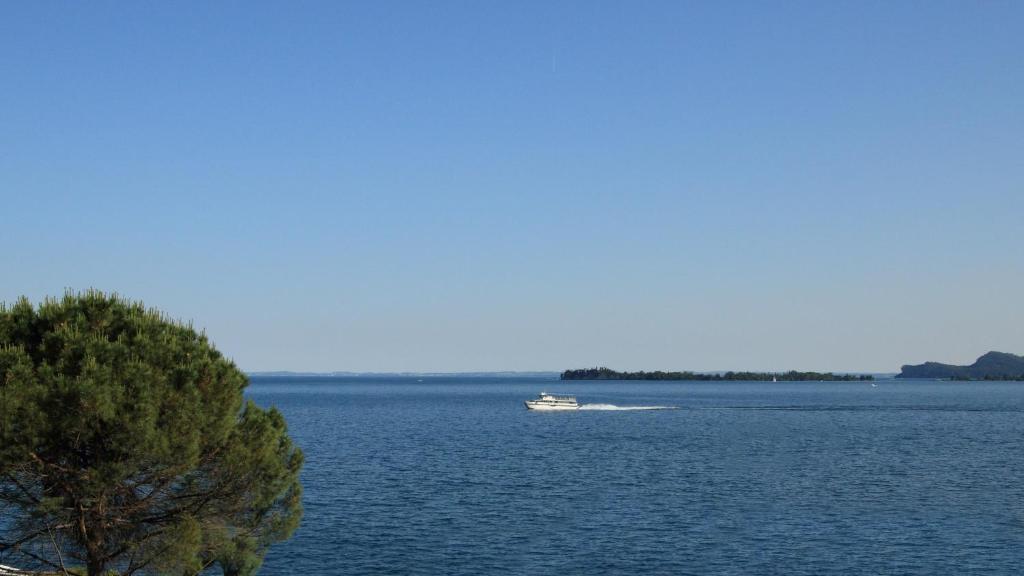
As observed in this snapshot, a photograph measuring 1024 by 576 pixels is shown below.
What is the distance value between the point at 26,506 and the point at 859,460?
309 ft

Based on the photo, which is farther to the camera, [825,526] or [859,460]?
[859,460]

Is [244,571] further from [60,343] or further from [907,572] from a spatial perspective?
[907,572]

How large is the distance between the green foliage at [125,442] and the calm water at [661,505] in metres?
20.2

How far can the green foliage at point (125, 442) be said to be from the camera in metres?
25.8

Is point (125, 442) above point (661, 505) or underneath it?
above

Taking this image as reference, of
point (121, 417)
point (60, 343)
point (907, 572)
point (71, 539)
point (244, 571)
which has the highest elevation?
point (60, 343)

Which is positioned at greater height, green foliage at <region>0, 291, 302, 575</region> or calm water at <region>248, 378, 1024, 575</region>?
green foliage at <region>0, 291, 302, 575</region>

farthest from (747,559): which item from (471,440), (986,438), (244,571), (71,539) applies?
(986,438)

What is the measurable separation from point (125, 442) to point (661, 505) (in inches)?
2023

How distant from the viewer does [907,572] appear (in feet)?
163

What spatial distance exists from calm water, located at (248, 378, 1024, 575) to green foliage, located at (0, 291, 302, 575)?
20.2 meters

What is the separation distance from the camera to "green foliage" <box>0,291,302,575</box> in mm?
25750

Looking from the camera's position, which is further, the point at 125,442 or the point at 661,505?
the point at 661,505

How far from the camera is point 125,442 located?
2631 cm
